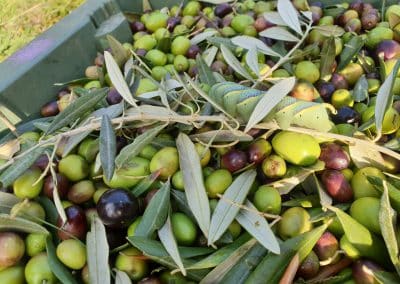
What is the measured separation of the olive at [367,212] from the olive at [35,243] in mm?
677

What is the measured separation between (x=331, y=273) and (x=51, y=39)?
3.86ft

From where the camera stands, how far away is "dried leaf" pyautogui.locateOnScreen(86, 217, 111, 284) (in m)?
0.91

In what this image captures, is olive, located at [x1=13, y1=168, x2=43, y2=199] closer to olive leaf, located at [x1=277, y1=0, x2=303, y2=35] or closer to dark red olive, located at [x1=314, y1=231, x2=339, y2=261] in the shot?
dark red olive, located at [x1=314, y1=231, x2=339, y2=261]

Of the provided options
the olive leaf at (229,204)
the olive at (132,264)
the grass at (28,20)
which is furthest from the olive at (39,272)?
the grass at (28,20)

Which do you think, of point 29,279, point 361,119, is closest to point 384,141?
point 361,119

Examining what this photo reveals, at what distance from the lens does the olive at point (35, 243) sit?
1021 millimetres

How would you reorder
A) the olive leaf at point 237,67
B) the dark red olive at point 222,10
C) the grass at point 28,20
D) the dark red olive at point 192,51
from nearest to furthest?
the olive leaf at point 237,67 → the dark red olive at point 192,51 → the dark red olive at point 222,10 → the grass at point 28,20

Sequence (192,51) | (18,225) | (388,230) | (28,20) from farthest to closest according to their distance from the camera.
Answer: (28,20), (192,51), (18,225), (388,230)

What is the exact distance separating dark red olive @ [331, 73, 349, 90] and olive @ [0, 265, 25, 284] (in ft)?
3.16

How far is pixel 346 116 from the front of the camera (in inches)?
45.5

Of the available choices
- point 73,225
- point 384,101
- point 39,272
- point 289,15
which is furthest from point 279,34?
point 39,272

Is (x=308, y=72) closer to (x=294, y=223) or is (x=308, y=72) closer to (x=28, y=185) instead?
(x=294, y=223)

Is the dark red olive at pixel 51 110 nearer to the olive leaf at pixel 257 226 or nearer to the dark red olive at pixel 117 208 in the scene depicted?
the dark red olive at pixel 117 208

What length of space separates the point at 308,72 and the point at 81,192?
28.5 inches
